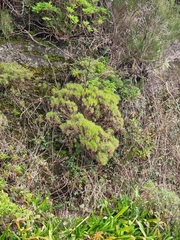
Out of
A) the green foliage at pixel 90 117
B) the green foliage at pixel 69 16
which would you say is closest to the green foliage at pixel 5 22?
the green foliage at pixel 69 16

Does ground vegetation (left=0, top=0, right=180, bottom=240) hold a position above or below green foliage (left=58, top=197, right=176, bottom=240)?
above

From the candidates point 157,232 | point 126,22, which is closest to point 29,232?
point 157,232

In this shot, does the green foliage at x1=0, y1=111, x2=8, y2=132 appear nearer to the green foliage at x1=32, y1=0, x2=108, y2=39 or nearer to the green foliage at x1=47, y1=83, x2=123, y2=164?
the green foliage at x1=47, y1=83, x2=123, y2=164

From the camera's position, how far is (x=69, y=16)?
148 inches

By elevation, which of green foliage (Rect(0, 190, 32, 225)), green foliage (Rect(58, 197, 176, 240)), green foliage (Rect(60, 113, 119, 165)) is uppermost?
green foliage (Rect(60, 113, 119, 165))

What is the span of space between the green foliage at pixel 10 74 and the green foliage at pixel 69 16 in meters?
0.97

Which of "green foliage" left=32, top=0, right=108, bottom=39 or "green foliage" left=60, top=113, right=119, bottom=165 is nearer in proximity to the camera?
"green foliage" left=60, top=113, right=119, bottom=165

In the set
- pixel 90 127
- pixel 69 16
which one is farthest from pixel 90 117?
pixel 69 16

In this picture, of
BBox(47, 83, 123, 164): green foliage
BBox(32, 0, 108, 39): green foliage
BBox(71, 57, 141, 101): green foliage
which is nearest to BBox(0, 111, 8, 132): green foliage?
BBox(47, 83, 123, 164): green foliage

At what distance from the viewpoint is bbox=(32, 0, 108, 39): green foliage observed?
12.7 ft

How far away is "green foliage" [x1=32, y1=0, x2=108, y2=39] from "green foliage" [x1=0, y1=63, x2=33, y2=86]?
97 centimetres

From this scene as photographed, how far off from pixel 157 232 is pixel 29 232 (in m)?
1.48

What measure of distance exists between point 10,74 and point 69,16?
1247mm

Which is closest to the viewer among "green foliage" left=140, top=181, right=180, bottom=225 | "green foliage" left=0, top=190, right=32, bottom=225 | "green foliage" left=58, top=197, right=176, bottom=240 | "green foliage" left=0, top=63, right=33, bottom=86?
"green foliage" left=0, top=190, right=32, bottom=225
